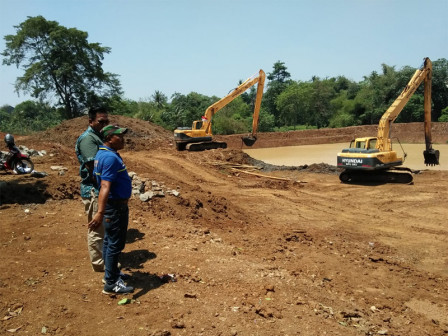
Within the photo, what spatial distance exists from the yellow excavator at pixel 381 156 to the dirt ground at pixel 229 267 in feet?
9.24

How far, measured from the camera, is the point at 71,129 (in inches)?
947

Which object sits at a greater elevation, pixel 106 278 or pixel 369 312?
pixel 106 278

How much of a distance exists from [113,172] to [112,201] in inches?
11.4

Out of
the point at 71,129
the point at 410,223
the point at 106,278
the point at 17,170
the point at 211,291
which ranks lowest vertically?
the point at 410,223

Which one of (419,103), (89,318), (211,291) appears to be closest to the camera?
(89,318)

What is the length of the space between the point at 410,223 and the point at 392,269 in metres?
3.30

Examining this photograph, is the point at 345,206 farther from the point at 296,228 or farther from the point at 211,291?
the point at 211,291

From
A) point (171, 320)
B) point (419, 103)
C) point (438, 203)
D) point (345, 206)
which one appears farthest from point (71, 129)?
point (419, 103)

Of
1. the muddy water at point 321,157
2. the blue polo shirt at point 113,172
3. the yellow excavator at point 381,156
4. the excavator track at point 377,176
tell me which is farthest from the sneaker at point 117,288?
the muddy water at point 321,157

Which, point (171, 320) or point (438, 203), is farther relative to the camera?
point (438, 203)

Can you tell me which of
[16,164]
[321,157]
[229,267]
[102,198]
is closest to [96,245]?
[102,198]

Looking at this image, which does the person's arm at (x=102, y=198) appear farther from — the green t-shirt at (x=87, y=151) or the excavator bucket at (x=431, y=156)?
the excavator bucket at (x=431, y=156)

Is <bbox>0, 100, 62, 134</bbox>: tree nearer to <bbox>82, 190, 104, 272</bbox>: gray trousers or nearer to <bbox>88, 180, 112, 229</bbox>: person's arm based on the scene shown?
<bbox>82, 190, 104, 272</bbox>: gray trousers

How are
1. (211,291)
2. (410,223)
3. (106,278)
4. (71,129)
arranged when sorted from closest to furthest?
(106,278) → (211,291) → (410,223) → (71,129)
